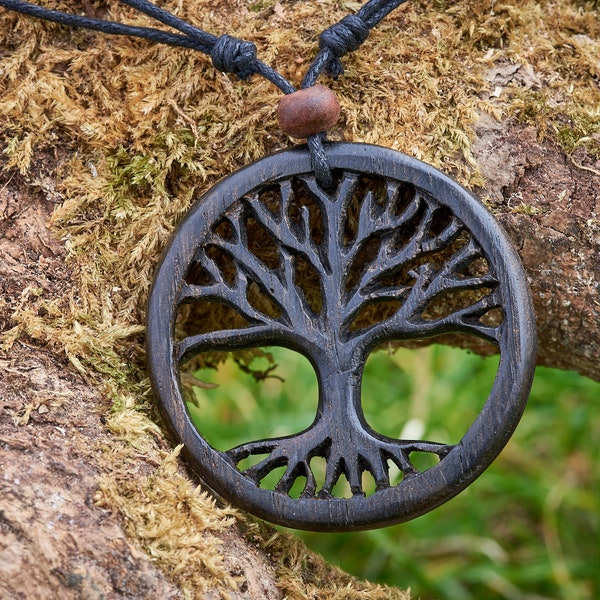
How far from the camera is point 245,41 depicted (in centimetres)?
203

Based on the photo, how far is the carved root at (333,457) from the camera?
1.89 metres

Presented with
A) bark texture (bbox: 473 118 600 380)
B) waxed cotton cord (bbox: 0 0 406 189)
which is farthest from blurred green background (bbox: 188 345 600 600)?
waxed cotton cord (bbox: 0 0 406 189)

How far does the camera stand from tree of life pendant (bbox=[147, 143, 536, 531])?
6.14 ft

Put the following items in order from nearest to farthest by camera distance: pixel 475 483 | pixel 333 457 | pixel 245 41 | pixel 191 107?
pixel 333 457 → pixel 245 41 → pixel 191 107 → pixel 475 483

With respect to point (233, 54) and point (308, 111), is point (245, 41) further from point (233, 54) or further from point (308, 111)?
point (308, 111)

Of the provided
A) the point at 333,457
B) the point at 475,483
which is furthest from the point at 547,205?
the point at 475,483

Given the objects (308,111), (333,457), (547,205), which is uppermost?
(308,111)

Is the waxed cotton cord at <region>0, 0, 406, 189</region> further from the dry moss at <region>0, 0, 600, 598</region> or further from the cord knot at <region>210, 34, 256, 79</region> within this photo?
the dry moss at <region>0, 0, 600, 598</region>

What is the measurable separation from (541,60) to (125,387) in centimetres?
153

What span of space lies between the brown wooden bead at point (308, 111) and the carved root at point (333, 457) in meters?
0.79

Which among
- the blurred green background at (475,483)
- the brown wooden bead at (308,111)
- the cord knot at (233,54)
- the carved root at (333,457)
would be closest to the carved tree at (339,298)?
the carved root at (333,457)

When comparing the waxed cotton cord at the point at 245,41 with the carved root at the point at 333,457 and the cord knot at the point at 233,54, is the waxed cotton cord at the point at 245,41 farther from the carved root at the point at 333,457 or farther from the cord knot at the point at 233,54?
the carved root at the point at 333,457

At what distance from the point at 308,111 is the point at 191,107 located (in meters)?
0.41

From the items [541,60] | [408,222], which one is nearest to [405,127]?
[408,222]
